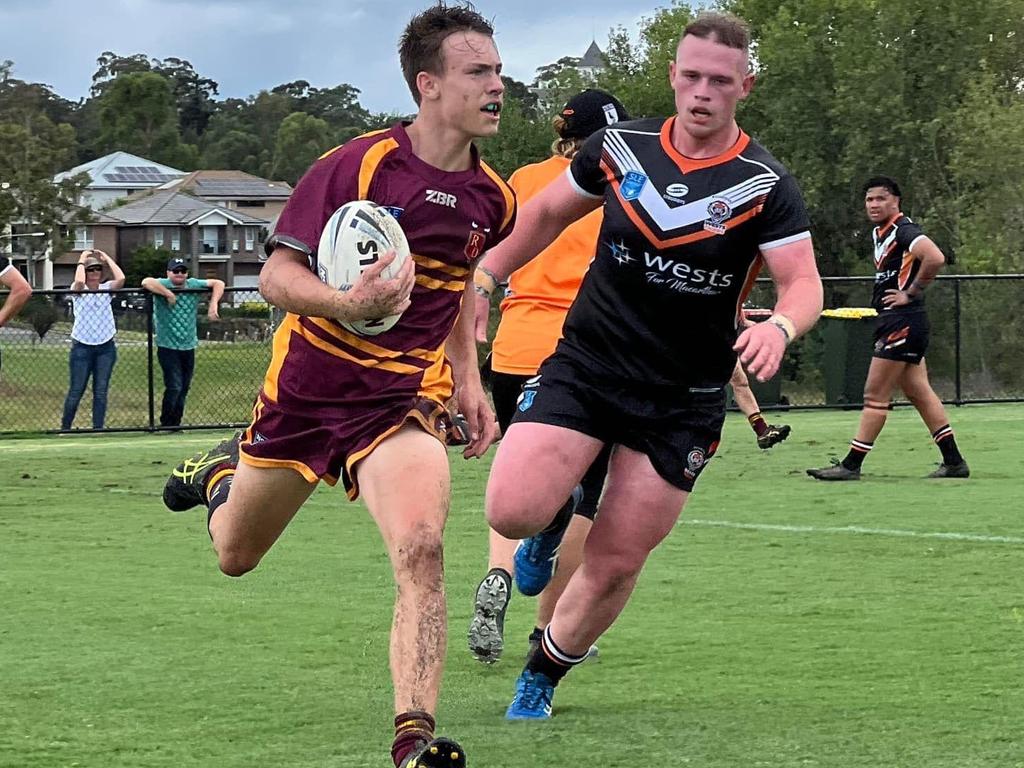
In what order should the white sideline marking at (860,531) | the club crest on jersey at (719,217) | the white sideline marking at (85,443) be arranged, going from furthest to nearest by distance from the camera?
the white sideline marking at (85,443)
the white sideline marking at (860,531)
the club crest on jersey at (719,217)

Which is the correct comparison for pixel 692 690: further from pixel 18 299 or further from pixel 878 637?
pixel 18 299

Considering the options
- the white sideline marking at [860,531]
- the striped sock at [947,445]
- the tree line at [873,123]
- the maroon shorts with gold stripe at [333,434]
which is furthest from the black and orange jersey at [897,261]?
the tree line at [873,123]

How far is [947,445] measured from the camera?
14273mm

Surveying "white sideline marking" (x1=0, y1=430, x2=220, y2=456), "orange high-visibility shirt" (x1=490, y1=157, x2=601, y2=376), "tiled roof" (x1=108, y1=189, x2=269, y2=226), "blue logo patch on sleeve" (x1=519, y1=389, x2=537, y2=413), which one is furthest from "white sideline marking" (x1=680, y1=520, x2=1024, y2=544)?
"tiled roof" (x1=108, y1=189, x2=269, y2=226)

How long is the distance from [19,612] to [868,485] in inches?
297

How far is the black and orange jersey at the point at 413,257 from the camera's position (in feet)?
18.5

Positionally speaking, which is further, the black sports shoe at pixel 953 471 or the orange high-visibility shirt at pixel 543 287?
the black sports shoe at pixel 953 471

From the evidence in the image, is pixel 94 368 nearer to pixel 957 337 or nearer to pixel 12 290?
pixel 12 290

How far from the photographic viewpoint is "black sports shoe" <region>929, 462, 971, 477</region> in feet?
46.9

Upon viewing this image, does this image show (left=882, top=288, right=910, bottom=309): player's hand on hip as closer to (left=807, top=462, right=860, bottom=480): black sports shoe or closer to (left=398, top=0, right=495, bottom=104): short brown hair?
(left=807, top=462, right=860, bottom=480): black sports shoe

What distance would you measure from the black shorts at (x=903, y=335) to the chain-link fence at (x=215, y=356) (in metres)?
8.06

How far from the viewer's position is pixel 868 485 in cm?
1395

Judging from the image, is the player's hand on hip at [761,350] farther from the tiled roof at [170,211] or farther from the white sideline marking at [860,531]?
the tiled roof at [170,211]

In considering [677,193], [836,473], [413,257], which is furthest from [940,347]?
[413,257]
